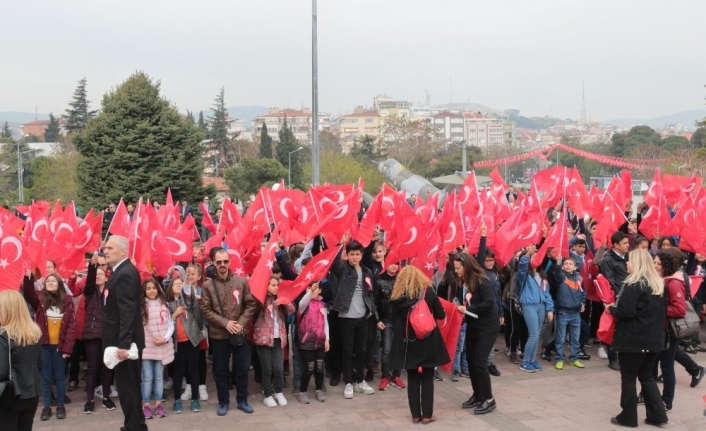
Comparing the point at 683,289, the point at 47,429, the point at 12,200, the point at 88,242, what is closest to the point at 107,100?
the point at 12,200

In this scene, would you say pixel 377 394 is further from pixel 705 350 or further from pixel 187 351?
pixel 705 350

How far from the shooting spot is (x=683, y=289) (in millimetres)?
7875

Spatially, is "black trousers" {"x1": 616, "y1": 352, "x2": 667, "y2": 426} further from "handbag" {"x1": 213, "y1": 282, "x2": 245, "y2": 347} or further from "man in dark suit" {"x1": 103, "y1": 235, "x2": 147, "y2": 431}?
"man in dark suit" {"x1": 103, "y1": 235, "x2": 147, "y2": 431}

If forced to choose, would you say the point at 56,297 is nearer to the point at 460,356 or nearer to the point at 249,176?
the point at 460,356

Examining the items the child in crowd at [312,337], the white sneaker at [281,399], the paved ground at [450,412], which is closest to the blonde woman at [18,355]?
the paved ground at [450,412]

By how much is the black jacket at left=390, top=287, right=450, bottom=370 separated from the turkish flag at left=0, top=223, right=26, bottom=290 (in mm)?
3937

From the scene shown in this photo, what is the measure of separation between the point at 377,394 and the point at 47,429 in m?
3.70

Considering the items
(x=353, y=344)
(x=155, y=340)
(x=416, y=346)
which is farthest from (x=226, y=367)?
(x=416, y=346)

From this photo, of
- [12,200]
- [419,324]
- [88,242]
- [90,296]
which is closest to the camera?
[419,324]

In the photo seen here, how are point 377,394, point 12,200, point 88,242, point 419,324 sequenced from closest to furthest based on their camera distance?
point 419,324, point 377,394, point 88,242, point 12,200

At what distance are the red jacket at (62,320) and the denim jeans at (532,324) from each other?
570 cm

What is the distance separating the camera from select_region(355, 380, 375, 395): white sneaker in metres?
9.18

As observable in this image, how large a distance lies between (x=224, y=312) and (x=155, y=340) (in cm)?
79

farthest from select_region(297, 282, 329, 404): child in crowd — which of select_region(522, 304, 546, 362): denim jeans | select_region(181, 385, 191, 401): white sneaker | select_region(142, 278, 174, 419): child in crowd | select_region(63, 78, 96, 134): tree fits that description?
select_region(63, 78, 96, 134): tree
